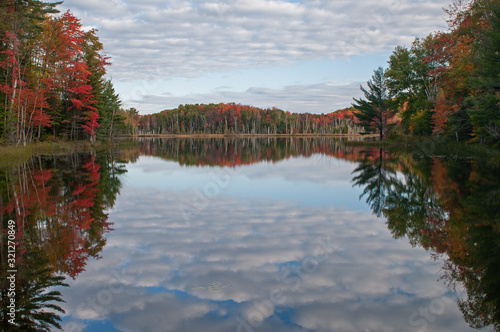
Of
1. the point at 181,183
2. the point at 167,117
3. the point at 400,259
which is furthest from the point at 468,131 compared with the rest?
the point at 167,117

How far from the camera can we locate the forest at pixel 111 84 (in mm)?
26125

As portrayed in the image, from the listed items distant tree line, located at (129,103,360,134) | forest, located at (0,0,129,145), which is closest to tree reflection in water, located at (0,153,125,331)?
forest, located at (0,0,129,145)

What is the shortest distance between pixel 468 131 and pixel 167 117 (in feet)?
523

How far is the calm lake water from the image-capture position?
507 centimetres

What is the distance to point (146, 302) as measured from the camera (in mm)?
5469

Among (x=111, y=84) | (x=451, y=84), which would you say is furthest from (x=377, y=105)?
(x=111, y=84)

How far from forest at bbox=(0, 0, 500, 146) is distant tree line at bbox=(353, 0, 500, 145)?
81mm

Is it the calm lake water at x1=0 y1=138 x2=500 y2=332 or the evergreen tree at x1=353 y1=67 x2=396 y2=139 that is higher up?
the evergreen tree at x1=353 y1=67 x2=396 y2=139

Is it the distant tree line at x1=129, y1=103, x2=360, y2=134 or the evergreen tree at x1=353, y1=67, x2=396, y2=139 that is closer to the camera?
the evergreen tree at x1=353, y1=67, x2=396, y2=139

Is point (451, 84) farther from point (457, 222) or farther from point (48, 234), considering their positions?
point (48, 234)

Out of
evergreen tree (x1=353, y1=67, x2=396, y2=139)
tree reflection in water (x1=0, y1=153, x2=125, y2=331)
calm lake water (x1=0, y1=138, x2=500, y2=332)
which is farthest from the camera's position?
evergreen tree (x1=353, y1=67, x2=396, y2=139)

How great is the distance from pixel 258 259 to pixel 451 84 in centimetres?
3426

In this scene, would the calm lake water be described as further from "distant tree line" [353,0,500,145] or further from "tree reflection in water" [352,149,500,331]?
"distant tree line" [353,0,500,145]

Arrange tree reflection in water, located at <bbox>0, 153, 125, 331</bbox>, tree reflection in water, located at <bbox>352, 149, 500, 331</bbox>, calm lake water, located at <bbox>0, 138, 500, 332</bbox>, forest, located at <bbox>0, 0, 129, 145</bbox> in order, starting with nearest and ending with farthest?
calm lake water, located at <bbox>0, 138, 500, 332</bbox> → tree reflection in water, located at <bbox>0, 153, 125, 331</bbox> → tree reflection in water, located at <bbox>352, 149, 500, 331</bbox> → forest, located at <bbox>0, 0, 129, 145</bbox>
